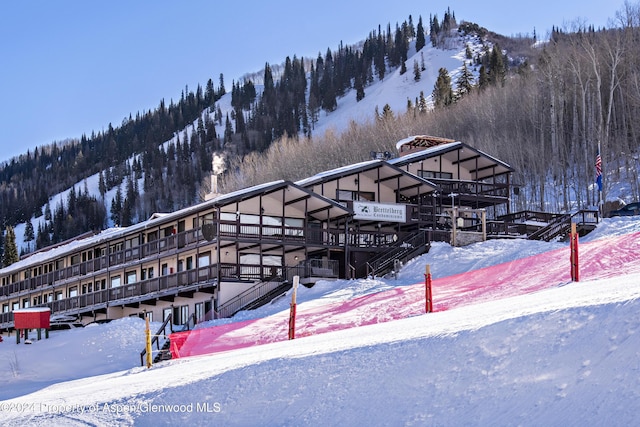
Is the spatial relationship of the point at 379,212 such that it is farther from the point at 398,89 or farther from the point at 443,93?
the point at 398,89

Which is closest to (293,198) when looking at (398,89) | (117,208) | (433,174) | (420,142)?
(433,174)

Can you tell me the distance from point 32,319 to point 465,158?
103 ft

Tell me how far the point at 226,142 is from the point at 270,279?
152 meters

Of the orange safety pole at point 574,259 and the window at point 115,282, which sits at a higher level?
the orange safety pole at point 574,259

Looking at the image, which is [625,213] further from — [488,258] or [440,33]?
[440,33]

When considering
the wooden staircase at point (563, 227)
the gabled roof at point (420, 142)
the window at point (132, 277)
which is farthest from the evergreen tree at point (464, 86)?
the window at point (132, 277)

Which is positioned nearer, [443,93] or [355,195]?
[355,195]

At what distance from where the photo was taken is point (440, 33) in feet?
631

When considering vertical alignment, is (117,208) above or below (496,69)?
below

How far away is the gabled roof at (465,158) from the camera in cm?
5416

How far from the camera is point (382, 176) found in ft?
164

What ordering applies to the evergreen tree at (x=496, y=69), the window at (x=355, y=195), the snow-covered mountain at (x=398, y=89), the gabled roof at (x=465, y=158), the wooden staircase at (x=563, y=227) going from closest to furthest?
the wooden staircase at (x=563, y=227) → the window at (x=355, y=195) → the gabled roof at (x=465, y=158) → the evergreen tree at (x=496, y=69) → the snow-covered mountain at (x=398, y=89)

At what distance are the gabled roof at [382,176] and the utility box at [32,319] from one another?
54.0 feet

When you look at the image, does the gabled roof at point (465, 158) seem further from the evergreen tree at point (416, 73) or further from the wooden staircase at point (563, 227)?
the evergreen tree at point (416, 73)
